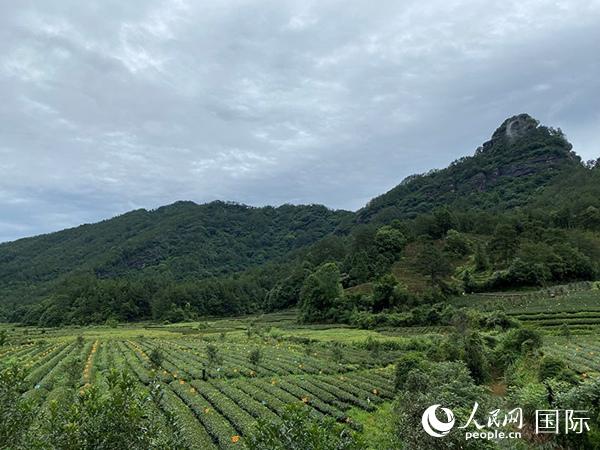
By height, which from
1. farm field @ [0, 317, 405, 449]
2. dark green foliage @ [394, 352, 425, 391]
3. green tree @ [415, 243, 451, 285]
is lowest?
farm field @ [0, 317, 405, 449]

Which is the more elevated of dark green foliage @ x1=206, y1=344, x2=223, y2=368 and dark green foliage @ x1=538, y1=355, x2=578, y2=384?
dark green foliage @ x1=538, y1=355, x2=578, y2=384

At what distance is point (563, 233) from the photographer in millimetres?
79312

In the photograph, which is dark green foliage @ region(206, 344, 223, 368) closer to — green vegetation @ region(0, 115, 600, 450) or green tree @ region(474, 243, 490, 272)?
green vegetation @ region(0, 115, 600, 450)

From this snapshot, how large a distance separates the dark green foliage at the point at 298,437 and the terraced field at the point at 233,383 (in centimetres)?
198

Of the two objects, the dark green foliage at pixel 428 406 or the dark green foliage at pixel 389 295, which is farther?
the dark green foliage at pixel 389 295

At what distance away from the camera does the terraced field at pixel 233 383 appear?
1872cm

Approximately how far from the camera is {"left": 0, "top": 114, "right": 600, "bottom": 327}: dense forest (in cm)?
7119

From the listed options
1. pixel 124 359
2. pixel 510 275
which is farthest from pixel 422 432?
pixel 510 275

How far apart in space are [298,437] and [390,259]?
9400 cm

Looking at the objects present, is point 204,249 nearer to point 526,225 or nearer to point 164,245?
point 164,245

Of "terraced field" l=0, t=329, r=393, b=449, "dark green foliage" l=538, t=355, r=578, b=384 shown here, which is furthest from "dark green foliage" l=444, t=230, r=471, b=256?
"dark green foliage" l=538, t=355, r=578, b=384

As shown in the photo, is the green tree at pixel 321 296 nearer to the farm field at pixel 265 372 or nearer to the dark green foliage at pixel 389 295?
the dark green foliage at pixel 389 295

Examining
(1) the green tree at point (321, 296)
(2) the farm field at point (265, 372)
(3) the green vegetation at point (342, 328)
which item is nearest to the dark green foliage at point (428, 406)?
(3) the green vegetation at point (342, 328)

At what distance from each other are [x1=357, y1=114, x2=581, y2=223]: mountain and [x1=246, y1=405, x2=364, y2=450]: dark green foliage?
479 feet
